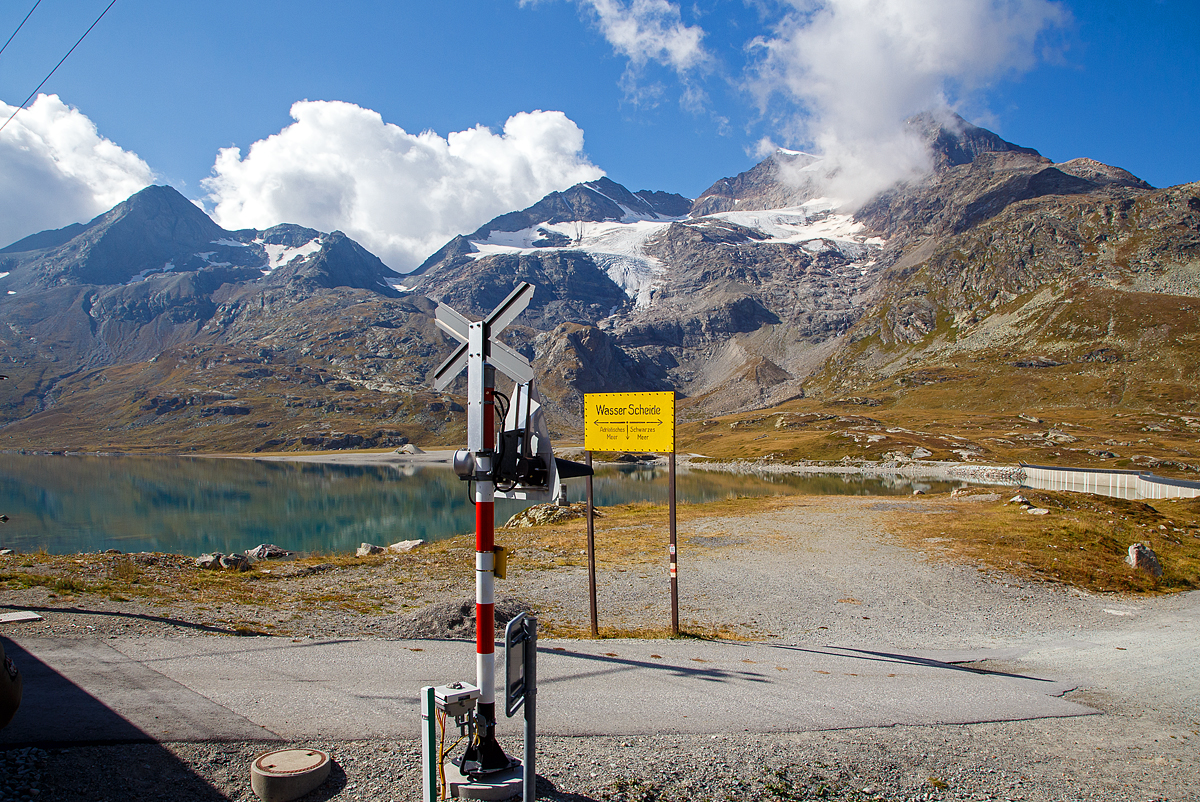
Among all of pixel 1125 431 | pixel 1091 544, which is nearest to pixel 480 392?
pixel 1091 544

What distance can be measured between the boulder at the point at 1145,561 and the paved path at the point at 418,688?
13.7 meters

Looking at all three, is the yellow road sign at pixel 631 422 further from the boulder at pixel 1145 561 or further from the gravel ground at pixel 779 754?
the boulder at pixel 1145 561

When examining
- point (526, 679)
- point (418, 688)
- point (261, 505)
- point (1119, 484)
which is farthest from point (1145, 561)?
point (261, 505)

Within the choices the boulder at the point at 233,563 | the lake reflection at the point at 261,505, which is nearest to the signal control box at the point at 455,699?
the boulder at the point at 233,563

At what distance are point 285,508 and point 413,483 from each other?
35.8 m

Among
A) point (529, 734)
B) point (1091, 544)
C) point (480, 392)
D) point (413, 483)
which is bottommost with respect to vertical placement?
point (413, 483)

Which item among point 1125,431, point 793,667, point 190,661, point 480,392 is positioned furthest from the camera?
point 1125,431

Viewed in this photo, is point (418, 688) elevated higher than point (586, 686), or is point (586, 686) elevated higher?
point (418, 688)

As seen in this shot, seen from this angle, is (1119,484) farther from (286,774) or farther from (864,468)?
(286,774)

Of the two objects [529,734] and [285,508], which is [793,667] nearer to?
[529,734]

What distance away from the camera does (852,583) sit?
19.6 meters

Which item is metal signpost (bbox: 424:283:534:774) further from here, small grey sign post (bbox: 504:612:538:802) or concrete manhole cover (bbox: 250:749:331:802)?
concrete manhole cover (bbox: 250:749:331:802)

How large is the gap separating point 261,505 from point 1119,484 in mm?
88643

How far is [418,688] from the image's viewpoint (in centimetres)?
852
